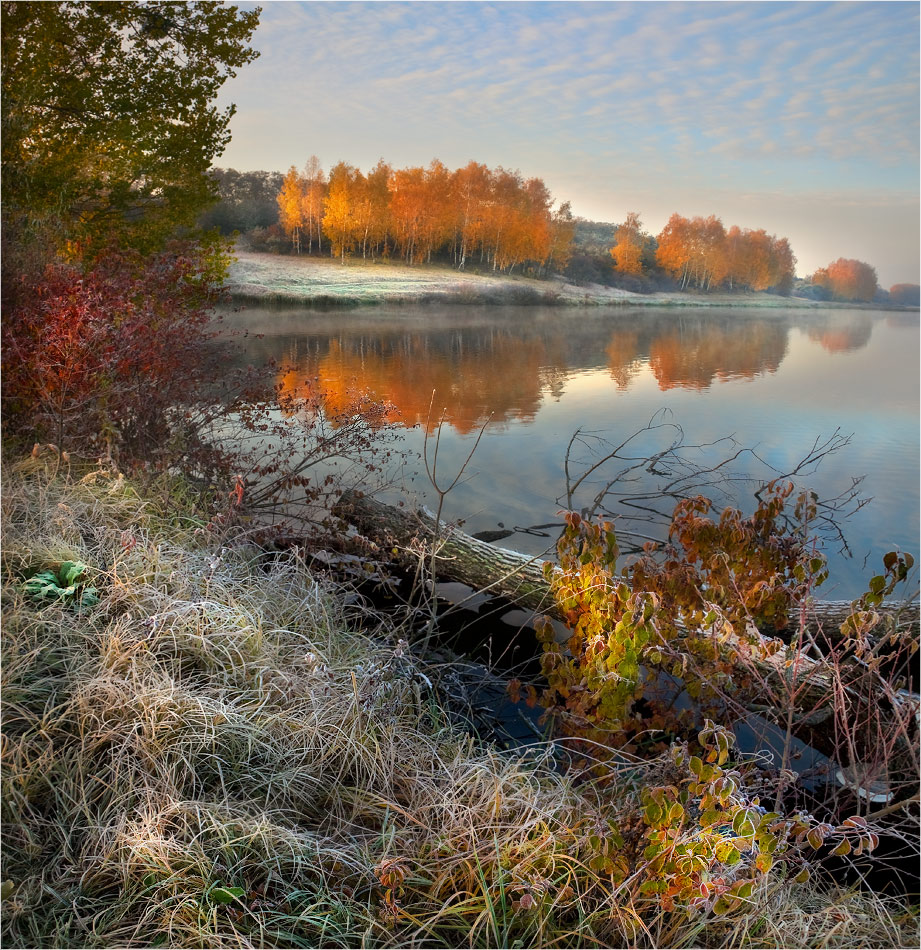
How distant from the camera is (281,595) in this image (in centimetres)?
404

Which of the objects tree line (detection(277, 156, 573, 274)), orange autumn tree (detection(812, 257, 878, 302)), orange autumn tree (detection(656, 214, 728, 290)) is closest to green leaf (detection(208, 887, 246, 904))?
tree line (detection(277, 156, 573, 274))

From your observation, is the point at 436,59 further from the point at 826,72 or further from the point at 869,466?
the point at 869,466

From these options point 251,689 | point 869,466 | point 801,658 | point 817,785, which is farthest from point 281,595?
point 869,466

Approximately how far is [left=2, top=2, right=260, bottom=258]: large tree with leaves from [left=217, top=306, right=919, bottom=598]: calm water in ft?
7.07

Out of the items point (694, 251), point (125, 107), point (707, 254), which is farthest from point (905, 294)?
point (125, 107)

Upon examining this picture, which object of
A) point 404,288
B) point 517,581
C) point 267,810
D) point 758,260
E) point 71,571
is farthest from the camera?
point 758,260

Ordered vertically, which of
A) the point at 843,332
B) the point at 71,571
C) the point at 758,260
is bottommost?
the point at 71,571

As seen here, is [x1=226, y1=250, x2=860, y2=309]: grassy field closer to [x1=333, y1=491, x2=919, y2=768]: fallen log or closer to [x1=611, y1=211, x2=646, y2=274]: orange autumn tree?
[x1=611, y1=211, x2=646, y2=274]: orange autumn tree

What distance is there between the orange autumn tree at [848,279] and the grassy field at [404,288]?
0.30m

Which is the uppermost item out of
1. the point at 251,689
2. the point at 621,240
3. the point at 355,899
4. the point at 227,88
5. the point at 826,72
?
the point at 826,72

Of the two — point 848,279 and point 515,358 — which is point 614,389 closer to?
point 515,358

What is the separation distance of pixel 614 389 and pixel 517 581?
534 centimetres

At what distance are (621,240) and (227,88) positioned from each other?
534cm

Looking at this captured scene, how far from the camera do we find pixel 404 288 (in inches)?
427
